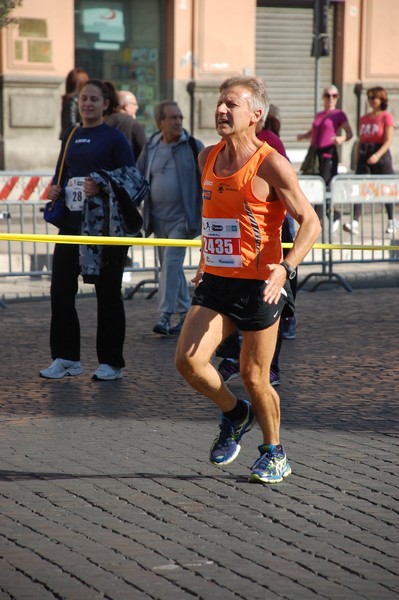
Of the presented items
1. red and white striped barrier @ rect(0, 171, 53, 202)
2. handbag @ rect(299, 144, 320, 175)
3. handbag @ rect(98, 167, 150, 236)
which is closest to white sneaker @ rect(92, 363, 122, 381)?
handbag @ rect(98, 167, 150, 236)

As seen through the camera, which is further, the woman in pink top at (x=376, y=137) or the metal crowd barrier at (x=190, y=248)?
the woman in pink top at (x=376, y=137)

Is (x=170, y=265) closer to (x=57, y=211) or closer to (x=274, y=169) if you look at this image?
(x=57, y=211)

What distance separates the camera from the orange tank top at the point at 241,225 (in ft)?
18.8

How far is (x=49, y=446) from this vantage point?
6617 mm

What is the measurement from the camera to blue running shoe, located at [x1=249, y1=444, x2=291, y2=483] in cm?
588

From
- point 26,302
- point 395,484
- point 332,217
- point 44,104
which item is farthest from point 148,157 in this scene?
point 44,104

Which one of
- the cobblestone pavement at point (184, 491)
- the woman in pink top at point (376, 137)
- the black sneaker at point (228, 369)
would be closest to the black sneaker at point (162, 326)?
the cobblestone pavement at point (184, 491)

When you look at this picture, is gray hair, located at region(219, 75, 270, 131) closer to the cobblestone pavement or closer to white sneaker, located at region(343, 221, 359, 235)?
the cobblestone pavement

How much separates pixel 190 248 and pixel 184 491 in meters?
7.80

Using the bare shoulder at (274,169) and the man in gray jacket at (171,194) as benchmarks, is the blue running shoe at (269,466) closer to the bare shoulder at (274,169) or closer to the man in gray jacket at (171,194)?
the bare shoulder at (274,169)

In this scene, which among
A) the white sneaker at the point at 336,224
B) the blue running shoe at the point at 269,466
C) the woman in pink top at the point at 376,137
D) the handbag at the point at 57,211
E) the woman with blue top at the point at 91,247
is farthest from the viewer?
the woman in pink top at the point at 376,137

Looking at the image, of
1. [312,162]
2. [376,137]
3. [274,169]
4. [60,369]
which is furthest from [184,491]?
[376,137]

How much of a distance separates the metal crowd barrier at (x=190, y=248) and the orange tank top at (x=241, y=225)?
688 cm

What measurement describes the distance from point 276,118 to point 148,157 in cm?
148
